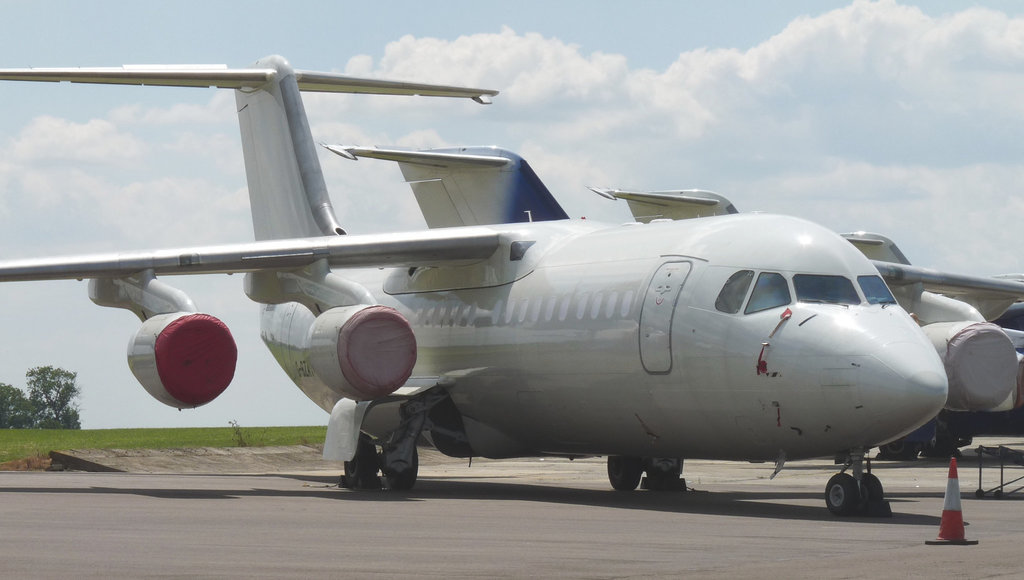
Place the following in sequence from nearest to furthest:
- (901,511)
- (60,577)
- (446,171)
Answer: (60,577), (901,511), (446,171)

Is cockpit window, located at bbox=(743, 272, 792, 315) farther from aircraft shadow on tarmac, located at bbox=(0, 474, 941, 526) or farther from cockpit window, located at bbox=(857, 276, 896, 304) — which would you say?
aircraft shadow on tarmac, located at bbox=(0, 474, 941, 526)

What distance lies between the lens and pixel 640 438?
17.8 metres

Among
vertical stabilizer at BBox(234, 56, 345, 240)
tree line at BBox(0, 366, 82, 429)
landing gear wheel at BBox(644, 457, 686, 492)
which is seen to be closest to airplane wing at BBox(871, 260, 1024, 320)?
landing gear wheel at BBox(644, 457, 686, 492)

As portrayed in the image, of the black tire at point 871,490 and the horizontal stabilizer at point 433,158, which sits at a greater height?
the horizontal stabilizer at point 433,158

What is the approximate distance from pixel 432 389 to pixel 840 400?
738 cm

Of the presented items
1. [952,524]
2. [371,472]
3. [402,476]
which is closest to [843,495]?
[952,524]

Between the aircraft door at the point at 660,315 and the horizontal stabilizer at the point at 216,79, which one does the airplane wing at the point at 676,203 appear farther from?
the aircraft door at the point at 660,315

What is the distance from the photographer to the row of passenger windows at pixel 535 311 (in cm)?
1761

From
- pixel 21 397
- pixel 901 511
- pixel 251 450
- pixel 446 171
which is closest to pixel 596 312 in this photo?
pixel 901 511

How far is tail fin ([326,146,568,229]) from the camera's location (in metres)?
24.1

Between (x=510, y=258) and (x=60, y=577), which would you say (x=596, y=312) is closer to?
(x=510, y=258)

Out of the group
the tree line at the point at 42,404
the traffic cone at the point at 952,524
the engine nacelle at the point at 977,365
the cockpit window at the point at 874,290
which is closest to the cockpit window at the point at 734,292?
the cockpit window at the point at 874,290

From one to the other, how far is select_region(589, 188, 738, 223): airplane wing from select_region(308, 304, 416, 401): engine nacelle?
12.2 metres

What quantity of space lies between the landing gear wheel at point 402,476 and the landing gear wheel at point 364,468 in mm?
459
